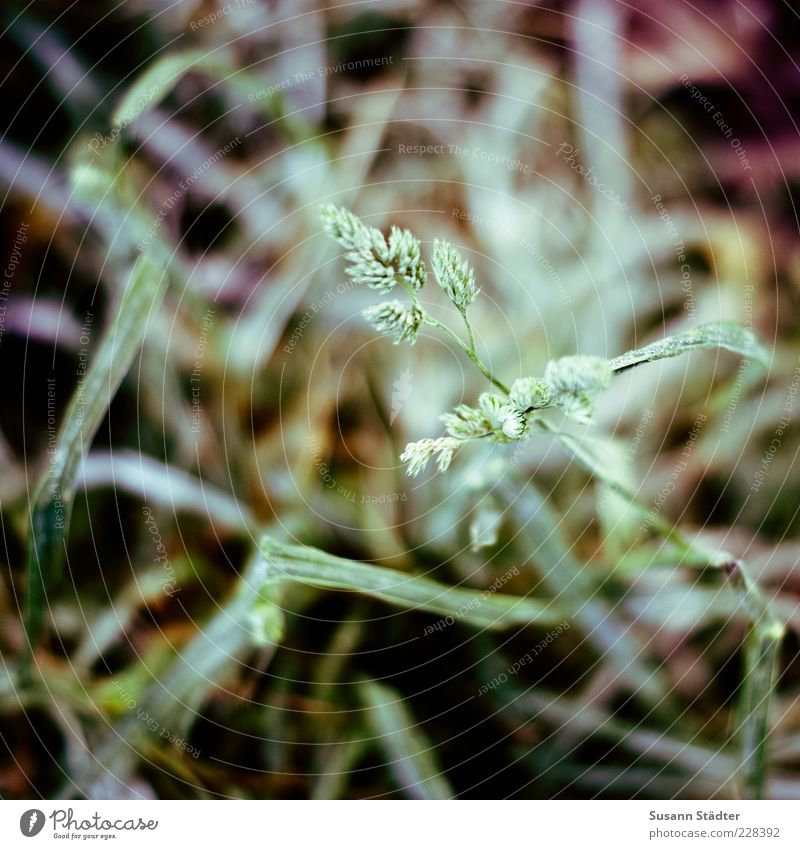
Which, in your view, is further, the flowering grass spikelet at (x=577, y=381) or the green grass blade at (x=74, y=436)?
the green grass blade at (x=74, y=436)

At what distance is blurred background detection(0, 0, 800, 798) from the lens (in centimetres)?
44

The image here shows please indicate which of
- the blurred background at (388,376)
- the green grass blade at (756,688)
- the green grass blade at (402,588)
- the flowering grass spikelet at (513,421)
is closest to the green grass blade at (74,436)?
the blurred background at (388,376)

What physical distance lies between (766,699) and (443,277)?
35 centimetres

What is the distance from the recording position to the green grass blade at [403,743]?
429mm

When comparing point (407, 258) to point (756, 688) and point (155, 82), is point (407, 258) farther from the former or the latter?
point (756, 688)

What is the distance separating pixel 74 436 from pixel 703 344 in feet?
1.34

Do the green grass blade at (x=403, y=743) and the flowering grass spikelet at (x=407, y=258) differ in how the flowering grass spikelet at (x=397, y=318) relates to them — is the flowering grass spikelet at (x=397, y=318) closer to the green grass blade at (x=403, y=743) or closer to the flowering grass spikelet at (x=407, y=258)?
the flowering grass spikelet at (x=407, y=258)

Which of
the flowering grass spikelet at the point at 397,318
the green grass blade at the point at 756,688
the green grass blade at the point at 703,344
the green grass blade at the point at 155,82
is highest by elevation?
the green grass blade at the point at 155,82

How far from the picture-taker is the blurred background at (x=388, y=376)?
44 centimetres

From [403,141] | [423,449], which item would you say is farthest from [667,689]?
[403,141]

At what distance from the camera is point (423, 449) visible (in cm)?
33

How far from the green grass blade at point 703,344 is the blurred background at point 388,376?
15mm

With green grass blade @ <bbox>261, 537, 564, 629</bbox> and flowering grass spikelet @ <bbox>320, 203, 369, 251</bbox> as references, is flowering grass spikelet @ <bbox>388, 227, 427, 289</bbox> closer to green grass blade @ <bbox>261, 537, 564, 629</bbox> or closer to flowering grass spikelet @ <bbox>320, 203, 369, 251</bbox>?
flowering grass spikelet @ <bbox>320, 203, 369, 251</bbox>

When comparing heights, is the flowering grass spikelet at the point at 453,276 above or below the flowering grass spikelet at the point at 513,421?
above
